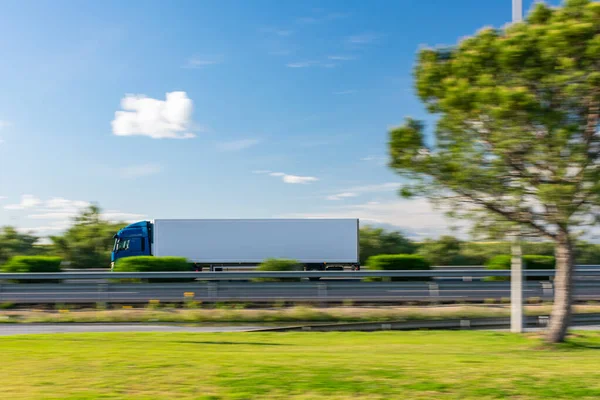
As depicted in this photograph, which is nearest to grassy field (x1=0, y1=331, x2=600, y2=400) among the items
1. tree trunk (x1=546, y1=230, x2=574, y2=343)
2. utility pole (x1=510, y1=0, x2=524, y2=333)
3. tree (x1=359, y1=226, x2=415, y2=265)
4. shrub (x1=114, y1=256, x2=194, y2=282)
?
tree trunk (x1=546, y1=230, x2=574, y2=343)

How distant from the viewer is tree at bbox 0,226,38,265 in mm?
32156

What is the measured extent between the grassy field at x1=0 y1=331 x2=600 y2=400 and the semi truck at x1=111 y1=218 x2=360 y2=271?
A: 20917mm

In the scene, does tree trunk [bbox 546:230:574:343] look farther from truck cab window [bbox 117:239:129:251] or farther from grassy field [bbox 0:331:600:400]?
truck cab window [bbox 117:239:129:251]

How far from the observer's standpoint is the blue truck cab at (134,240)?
30.1 meters

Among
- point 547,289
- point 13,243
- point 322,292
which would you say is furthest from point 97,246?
point 547,289

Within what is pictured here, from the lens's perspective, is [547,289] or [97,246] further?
[97,246]

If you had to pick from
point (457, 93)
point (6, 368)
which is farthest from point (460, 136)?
point (6, 368)

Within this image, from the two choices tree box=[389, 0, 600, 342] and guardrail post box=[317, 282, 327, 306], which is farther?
guardrail post box=[317, 282, 327, 306]

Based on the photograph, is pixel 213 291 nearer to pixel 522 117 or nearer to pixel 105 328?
pixel 105 328

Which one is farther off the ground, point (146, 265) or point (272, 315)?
point (146, 265)

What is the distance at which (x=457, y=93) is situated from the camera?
9766 mm

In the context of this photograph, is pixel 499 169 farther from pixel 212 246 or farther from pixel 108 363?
pixel 212 246

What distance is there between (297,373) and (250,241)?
2478 centimetres

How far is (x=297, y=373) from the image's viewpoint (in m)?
6.58
